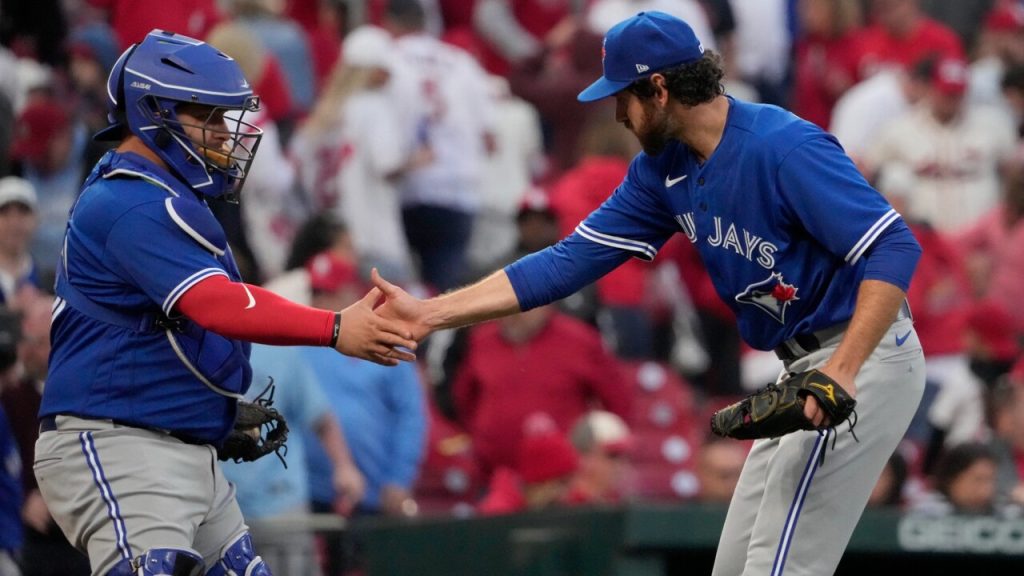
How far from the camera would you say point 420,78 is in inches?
466

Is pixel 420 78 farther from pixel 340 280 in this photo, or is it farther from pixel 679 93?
pixel 679 93

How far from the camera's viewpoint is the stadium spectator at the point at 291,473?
26.6 ft

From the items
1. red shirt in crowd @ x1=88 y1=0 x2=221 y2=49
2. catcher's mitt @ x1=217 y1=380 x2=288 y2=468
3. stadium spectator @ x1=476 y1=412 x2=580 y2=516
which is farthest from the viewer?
red shirt in crowd @ x1=88 y1=0 x2=221 y2=49

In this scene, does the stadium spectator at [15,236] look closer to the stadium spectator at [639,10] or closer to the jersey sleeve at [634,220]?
the jersey sleeve at [634,220]

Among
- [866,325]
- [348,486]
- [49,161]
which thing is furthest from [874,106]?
[866,325]

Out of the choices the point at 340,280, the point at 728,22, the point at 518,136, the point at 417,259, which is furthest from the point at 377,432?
the point at 728,22

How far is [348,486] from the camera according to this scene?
9.02 meters

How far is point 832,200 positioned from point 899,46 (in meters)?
8.32

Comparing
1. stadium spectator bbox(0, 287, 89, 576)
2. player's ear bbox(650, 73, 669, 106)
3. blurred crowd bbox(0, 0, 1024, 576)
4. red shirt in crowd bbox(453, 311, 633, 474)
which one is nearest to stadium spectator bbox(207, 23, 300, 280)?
blurred crowd bbox(0, 0, 1024, 576)

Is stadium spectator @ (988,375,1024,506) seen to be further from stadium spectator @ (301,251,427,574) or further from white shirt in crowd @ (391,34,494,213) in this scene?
white shirt in crowd @ (391,34,494,213)

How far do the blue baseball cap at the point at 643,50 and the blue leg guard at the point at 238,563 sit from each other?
174 centimetres

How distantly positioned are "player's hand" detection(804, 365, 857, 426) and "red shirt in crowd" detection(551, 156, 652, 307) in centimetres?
583

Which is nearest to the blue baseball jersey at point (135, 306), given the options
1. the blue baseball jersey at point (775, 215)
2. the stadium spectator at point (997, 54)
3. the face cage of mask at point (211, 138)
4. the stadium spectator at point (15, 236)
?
the face cage of mask at point (211, 138)

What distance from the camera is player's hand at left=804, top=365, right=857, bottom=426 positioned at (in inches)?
208
